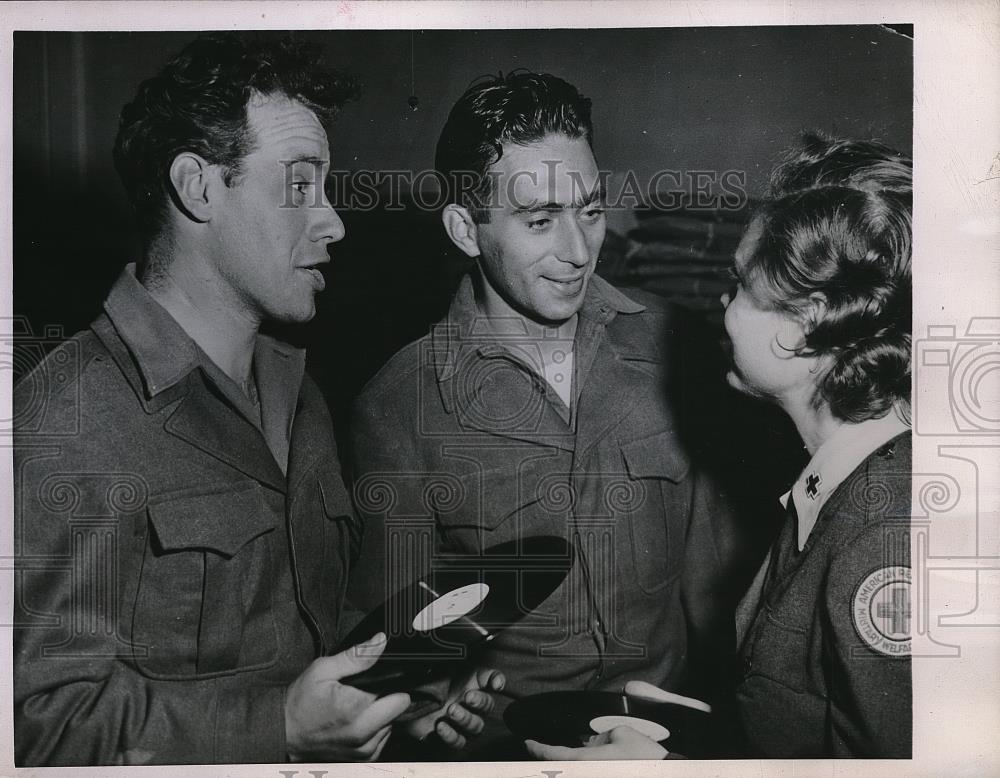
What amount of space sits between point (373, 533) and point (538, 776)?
2.46 ft

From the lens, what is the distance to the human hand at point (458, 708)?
2475 mm

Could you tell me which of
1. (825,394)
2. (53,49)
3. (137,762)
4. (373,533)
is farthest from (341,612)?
(53,49)

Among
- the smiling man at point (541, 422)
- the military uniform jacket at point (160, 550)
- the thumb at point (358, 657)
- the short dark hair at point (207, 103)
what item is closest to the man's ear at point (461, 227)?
the smiling man at point (541, 422)

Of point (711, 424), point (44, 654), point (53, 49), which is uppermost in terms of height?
point (53, 49)

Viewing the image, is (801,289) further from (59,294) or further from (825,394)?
(59,294)

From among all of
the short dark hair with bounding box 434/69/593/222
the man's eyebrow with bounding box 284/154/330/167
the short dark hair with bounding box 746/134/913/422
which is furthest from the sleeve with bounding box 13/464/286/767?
the short dark hair with bounding box 746/134/913/422

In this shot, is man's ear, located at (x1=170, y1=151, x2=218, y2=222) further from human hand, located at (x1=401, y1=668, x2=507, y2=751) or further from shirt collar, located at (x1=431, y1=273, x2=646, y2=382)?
human hand, located at (x1=401, y1=668, x2=507, y2=751)

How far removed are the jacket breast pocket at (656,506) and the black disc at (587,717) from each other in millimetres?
306

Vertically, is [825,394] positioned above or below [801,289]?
below

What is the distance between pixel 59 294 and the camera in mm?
2455

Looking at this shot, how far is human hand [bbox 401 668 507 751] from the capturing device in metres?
2.47

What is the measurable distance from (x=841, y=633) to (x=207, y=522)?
5.23 ft

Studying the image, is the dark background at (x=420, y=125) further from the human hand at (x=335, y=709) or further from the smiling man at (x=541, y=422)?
the human hand at (x=335, y=709)

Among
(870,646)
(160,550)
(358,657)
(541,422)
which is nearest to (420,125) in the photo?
(541,422)
